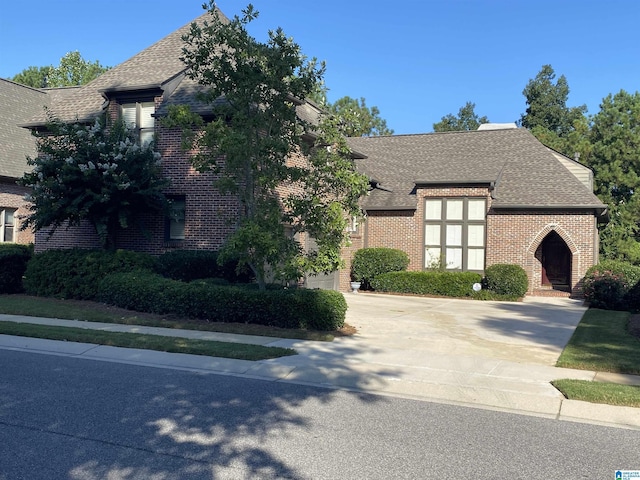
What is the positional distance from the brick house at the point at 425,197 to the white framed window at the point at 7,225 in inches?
231

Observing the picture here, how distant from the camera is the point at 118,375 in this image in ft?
27.7

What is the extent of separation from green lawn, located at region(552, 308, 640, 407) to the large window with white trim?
24.8ft

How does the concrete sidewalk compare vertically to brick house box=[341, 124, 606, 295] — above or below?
below

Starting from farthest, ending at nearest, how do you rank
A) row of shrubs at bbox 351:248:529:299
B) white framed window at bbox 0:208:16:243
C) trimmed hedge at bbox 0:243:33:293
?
white framed window at bbox 0:208:16:243 < row of shrubs at bbox 351:248:529:299 < trimmed hedge at bbox 0:243:33:293

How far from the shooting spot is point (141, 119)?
18.8 m

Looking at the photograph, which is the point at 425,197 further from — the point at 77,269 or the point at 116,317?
the point at 116,317

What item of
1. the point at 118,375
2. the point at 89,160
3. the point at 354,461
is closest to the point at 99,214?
the point at 89,160

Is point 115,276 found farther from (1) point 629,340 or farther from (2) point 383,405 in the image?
(1) point 629,340

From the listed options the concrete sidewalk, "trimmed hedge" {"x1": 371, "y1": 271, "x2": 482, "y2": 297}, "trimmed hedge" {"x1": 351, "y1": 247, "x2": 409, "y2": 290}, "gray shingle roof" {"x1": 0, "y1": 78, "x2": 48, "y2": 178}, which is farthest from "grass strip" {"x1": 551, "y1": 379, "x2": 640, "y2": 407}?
"gray shingle roof" {"x1": 0, "y1": 78, "x2": 48, "y2": 178}

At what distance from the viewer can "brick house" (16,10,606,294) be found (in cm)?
1819

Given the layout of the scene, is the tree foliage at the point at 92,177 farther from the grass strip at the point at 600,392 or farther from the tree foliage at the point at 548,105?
the tree foliage at the point at 548,105

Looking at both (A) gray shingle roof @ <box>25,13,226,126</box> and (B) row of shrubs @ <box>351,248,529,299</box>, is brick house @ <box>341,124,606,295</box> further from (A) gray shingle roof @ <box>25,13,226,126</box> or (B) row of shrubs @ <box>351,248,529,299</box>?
(A) gray shingle roof @ <box>25,13,226,126</box>

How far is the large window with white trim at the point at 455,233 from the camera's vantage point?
23.6m

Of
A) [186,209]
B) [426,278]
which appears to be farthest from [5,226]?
[426,278]
